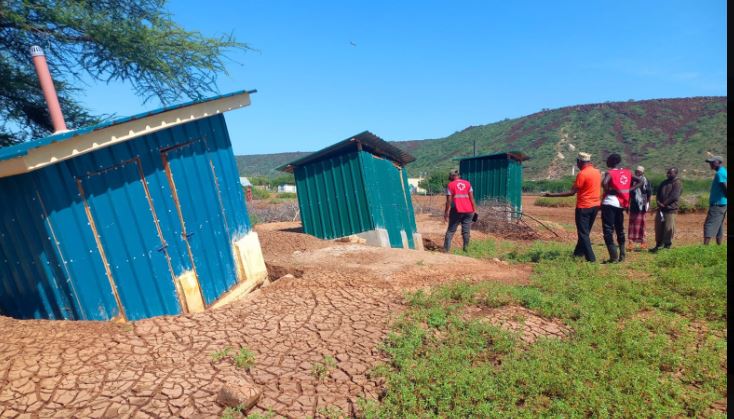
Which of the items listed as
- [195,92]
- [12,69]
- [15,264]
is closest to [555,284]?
[15,264]

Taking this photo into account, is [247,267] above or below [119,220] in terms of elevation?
below

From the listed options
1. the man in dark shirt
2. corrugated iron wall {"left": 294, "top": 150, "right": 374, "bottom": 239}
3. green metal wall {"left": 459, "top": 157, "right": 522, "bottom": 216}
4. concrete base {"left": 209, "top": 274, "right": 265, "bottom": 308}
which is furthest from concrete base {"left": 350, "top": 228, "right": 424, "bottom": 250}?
green metal wall {"left": 459, "top": 157, "right": 522, "bottom": 216}

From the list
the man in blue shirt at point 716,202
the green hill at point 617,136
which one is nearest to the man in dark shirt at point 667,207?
the man in blue shirt at point 716,202

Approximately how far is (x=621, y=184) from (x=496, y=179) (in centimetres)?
926

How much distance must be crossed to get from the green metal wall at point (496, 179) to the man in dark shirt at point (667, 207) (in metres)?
6.99

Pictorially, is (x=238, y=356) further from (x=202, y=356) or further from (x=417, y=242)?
(x=417, y=242)

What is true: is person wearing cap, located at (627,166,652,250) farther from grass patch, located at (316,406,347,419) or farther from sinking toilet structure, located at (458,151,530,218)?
grass patch, located at (316,406,347,419)

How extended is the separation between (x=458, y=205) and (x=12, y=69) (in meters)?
9.25

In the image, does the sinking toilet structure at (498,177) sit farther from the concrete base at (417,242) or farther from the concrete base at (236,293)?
the concrete base at (236,293)

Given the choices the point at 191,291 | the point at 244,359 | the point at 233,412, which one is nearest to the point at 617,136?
the point at 191,291

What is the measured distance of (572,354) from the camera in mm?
3199

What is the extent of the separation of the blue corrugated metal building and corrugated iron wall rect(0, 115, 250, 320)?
0.01 metres

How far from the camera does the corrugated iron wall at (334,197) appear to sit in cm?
853

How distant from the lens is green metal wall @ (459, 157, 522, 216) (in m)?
14.7
